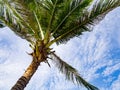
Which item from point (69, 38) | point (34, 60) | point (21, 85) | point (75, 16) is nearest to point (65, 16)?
point (75, 16)

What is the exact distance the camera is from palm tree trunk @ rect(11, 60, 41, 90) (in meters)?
13.8

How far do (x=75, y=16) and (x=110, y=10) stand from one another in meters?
1.77

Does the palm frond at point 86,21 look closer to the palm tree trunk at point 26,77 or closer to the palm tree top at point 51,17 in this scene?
the palm tree top at point 51,17

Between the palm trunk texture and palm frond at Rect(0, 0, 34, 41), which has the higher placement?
palm frond at Rect(0, 0, 34, 41)

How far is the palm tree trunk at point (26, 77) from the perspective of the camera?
13.8m

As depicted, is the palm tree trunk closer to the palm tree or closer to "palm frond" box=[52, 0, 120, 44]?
the palm tree

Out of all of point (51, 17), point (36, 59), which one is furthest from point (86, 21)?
point (36, 59)

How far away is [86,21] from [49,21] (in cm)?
178

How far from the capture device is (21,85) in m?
13.9

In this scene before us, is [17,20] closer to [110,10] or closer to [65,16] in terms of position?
[65,16]

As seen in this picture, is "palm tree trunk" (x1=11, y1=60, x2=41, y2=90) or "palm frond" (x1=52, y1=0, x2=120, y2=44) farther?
"palm frond" (x1=52, y1=0, x2=120, y2=44)

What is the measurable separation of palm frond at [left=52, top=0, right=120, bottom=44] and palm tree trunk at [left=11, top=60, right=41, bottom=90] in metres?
1.86

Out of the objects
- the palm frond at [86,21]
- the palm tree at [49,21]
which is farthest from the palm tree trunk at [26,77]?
the palm frond at [86,21]

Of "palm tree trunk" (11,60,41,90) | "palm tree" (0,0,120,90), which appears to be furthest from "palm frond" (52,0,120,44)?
"palm tree trunk" (11,60,41,90)
